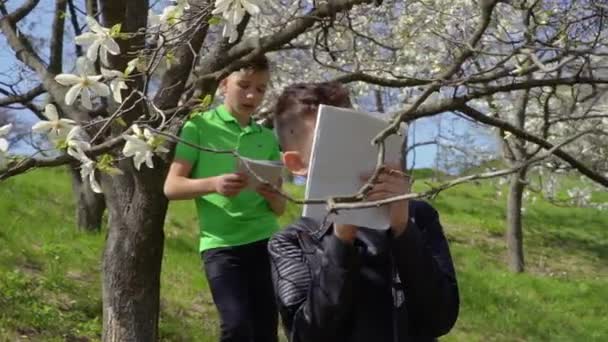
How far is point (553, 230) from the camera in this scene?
14820 mm

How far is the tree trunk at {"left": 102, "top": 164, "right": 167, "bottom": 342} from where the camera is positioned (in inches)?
183

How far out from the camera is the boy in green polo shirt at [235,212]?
358 centimetres

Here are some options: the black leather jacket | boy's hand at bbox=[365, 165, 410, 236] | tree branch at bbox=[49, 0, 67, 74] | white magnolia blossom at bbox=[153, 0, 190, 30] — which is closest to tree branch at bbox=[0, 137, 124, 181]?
white magnolia blossom at bbox=[153, 0, 190, 30]

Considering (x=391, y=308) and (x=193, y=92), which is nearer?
(x=391, y=308)

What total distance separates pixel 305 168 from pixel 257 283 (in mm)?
1543

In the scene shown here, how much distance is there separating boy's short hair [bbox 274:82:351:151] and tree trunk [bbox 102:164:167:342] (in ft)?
7.65

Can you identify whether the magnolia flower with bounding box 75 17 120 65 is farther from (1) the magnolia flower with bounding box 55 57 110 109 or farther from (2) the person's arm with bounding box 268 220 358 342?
(2) the person's arm with bounding box 268 220 358 342

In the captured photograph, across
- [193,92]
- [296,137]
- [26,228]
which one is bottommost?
[26,228]

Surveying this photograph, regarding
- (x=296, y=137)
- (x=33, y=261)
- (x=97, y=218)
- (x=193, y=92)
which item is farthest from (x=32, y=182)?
(x=296, y=137)

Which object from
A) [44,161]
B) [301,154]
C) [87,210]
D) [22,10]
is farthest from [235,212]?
[87,210]

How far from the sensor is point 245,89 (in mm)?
3709

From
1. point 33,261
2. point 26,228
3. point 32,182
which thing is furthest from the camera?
point 32,182

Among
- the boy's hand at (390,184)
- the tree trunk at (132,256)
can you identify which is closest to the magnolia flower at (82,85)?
the boy's hand at (390,184)

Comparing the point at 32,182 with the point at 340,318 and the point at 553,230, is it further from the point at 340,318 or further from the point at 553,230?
the point at 340,318
